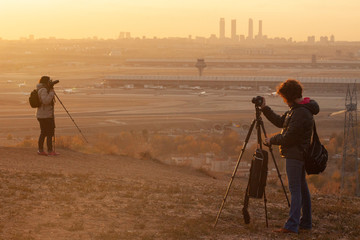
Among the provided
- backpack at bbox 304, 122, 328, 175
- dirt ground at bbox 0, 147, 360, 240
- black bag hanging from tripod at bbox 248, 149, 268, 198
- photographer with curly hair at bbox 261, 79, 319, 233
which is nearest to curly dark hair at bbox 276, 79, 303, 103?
photographer with curly hair at bbox 261, 79, 319, 233

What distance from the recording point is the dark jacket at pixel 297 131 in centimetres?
605

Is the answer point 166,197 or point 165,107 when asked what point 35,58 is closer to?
point 165,107

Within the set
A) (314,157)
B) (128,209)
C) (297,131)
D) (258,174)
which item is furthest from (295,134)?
(128,209)

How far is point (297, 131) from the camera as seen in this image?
19.8 ft

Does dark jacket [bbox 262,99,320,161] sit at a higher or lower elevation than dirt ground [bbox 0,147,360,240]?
higher

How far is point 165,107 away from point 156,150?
20.6 meters

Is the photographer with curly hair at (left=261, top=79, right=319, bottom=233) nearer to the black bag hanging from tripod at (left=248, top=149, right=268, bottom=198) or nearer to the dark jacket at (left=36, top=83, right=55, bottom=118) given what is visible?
the black bag hanging from tripod at (left=248, top=149, right=268, bottom=198)

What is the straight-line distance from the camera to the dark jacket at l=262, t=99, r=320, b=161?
6051mm

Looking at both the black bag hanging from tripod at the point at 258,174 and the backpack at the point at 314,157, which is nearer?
the backpack at the point at 314,157

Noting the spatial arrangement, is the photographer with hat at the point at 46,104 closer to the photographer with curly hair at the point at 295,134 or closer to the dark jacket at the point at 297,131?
the photographer with curly hair at the point at 295,134

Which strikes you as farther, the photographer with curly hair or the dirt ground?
the dirt ground

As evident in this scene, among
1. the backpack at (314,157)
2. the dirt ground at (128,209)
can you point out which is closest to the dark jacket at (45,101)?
the dirt ground at (128,209)

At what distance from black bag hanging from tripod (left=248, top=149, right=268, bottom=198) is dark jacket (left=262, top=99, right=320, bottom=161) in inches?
9.2

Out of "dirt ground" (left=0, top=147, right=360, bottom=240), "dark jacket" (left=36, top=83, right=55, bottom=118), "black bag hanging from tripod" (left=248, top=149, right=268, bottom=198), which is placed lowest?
"dirt ground" (left=0, top=147, right=360, bottom=240)
